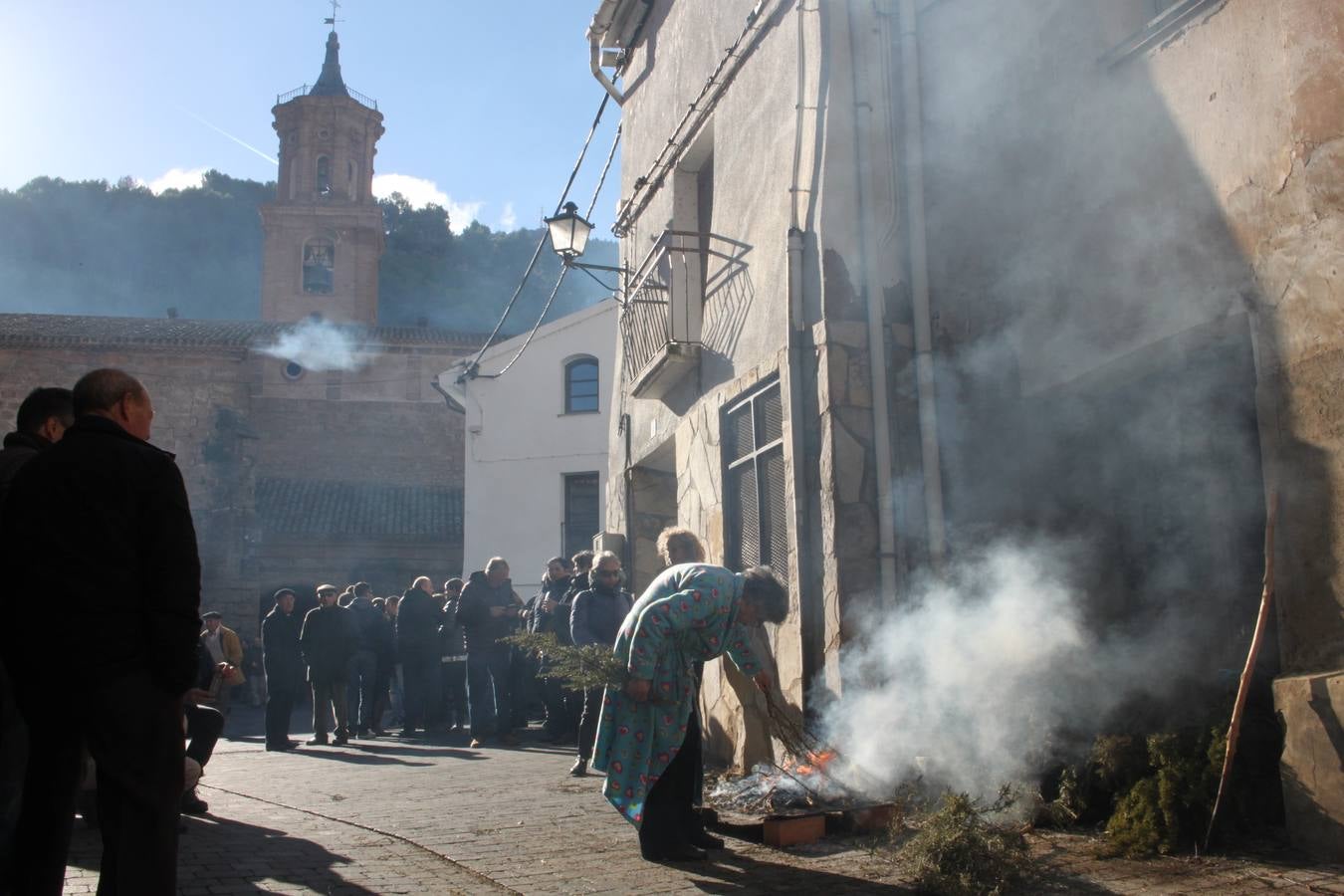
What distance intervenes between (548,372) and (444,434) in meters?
10.6

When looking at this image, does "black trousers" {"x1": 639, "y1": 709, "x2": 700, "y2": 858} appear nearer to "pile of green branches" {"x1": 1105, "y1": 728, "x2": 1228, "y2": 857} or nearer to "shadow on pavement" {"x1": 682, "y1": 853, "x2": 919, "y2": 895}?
"shadow on pavement" {"x1": 682, "y1": 853, "x2": 919, "y2": 895}

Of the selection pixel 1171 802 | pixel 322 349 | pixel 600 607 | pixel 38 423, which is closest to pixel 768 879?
pixel 1171 802

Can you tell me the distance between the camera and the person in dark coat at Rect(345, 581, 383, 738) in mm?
13477

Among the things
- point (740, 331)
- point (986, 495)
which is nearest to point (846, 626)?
point (986, 495)

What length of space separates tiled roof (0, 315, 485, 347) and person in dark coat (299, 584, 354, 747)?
26.1 meters

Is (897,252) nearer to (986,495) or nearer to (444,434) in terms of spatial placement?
(986,495)

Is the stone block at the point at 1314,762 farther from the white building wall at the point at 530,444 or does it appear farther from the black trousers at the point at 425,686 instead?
the white building wall at the point at 530,444

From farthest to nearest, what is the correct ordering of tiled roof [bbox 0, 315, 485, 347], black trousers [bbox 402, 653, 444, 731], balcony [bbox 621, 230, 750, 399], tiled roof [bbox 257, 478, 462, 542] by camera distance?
tiled roof [bbox 0, 315, 485, 347] < tiled roof [bbox 257, 478, 462, 542] < black trousers [bbox 402, 653, 444, 731] < balcony [bbox 621, 230, 750, 399]

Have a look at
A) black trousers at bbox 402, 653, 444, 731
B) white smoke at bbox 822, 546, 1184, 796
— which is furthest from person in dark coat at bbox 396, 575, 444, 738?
white smoke at bbox 822, 546, 1184, 796

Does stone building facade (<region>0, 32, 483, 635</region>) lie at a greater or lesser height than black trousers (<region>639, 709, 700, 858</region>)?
greater

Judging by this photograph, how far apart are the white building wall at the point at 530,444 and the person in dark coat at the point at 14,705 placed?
23200 mm

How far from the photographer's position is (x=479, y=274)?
207 feet

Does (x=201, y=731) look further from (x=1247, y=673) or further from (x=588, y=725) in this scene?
(x=1247, y=673)

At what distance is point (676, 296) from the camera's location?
408 inches
